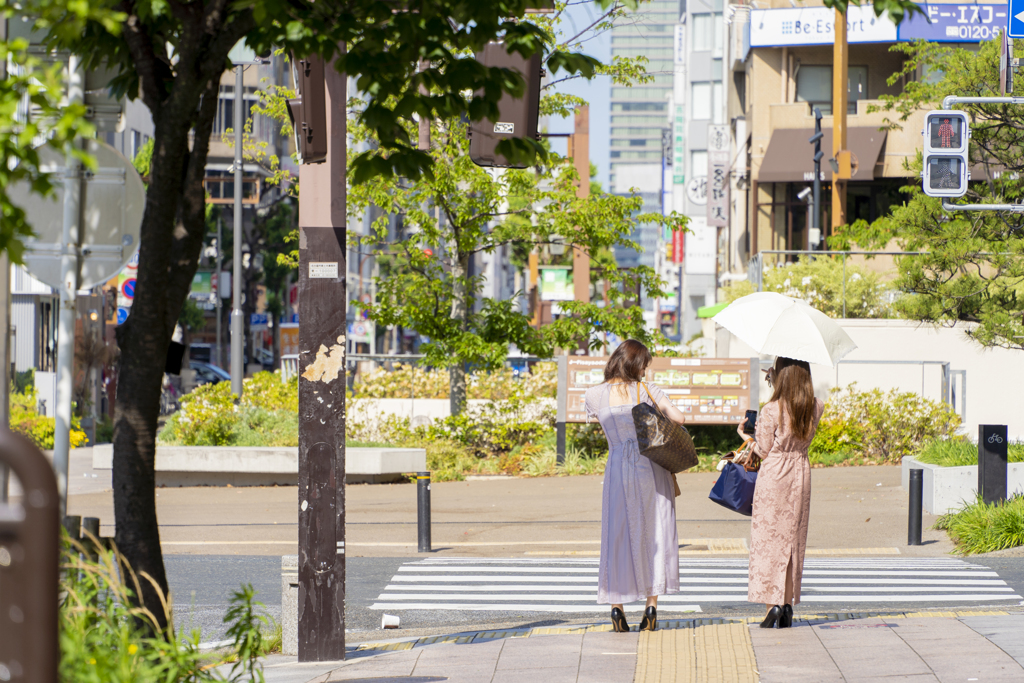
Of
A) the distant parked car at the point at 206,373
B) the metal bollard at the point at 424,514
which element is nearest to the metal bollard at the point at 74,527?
the metal bollard at the point at 424,514

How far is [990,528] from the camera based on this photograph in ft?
36.2

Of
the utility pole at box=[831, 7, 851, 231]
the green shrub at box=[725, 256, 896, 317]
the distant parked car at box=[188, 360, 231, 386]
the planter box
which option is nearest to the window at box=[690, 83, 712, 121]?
the utility pole at box=[831, 7, 851, 231]

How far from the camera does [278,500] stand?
51.8 ft

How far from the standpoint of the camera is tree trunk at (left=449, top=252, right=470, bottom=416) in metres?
19.0

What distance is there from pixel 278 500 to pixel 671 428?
9.87 metres

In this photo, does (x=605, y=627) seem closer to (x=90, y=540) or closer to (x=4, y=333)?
(x=90, y=540)

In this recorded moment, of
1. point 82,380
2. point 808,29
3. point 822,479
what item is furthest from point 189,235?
point 808,29

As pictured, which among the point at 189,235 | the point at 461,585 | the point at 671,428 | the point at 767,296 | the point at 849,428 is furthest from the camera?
the point at 849,428

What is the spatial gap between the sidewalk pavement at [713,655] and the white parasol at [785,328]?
68.8 inches

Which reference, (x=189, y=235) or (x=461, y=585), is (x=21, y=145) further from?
(x=461, y=585)

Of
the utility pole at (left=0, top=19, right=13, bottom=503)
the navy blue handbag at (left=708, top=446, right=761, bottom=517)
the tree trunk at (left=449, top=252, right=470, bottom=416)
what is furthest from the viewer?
the tree trunk at (left=449, top=252, right=470, bottom=416)

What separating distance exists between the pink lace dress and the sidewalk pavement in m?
Result: 0.31

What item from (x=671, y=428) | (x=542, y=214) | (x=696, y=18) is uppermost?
(x=696, y=18)

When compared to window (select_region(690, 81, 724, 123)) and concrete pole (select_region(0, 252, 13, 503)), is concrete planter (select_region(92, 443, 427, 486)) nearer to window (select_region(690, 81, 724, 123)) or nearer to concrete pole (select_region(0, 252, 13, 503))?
concrete pole (select_region(0, 252, 13, 503))
